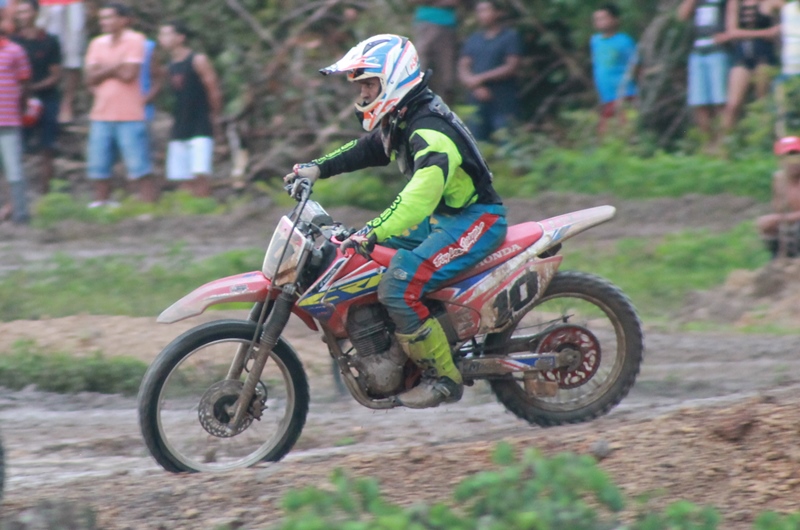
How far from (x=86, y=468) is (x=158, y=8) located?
35.6 ft

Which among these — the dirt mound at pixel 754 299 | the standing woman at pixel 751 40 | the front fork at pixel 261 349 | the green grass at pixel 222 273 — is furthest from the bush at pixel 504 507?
the standing woman at pixel 751 40

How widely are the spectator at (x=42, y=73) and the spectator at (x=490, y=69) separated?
455cm

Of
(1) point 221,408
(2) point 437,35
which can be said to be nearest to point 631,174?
(2) point 437,35

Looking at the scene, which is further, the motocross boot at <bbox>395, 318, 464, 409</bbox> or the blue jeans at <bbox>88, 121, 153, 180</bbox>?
the blue jeans at <bbox>88, 121, 153, 180</bbox>

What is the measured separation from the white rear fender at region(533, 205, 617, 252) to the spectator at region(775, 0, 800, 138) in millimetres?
6840

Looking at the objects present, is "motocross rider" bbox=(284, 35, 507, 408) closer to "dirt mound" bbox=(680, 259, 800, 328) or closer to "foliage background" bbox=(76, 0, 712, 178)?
"dirt mound" bbox=(680, 259, 800, 328)

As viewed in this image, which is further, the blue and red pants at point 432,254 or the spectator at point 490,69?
the spectator at point 490,69

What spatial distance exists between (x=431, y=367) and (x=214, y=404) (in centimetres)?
110

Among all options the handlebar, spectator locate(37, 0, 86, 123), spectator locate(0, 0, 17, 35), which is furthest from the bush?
spectator locate(37, 0, 86, 123)

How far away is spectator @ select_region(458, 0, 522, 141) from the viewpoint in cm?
1359

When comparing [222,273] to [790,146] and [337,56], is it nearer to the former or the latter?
[790,146]

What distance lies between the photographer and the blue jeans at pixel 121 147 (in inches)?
517

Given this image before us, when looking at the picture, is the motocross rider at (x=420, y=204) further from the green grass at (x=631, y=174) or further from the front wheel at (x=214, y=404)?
the green grass at (x=631, y=174)

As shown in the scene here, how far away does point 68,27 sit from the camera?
46.8 feet
